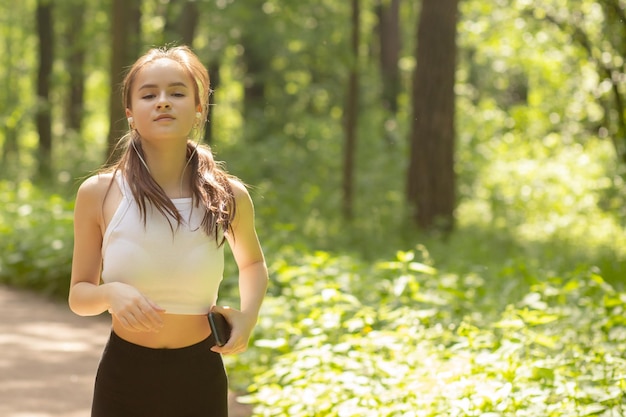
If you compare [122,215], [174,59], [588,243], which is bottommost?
[588,243]

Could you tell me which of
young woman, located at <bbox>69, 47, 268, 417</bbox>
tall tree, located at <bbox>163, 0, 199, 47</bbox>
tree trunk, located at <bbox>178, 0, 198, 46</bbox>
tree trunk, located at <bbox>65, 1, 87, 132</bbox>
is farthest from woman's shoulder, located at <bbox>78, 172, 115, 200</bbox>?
tree trunk, located at <bbox>65, 1, 87, 132</bbox>

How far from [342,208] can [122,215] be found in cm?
1345

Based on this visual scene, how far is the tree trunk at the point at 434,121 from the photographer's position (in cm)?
1383

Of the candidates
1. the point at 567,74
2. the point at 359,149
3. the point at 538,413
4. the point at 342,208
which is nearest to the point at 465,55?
the point at 359,149

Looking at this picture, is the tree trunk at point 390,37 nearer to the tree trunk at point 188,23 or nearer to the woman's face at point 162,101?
the tree trunk at point 188,23

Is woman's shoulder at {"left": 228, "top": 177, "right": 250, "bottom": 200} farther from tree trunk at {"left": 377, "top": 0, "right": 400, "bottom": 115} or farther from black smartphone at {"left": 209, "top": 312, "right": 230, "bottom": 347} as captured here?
tree trunk at {"left": 377, "top": 0, "right": 400, "bottom": 115}

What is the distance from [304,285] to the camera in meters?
8.10

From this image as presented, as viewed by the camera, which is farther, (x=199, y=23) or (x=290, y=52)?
(x=199, y=23)

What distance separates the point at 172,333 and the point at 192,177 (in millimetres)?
470

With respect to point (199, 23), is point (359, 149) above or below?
below

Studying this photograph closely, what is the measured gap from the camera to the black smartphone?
2.85 meters

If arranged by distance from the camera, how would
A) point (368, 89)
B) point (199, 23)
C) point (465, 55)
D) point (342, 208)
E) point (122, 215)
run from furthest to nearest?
point (465, 55) < point (368, 89) < point (199, 23) < point (342, 208) < point (122, 215)

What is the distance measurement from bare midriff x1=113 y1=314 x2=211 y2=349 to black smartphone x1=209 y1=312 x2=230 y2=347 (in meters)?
0.07

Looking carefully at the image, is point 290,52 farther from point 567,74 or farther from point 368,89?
point 368,89
